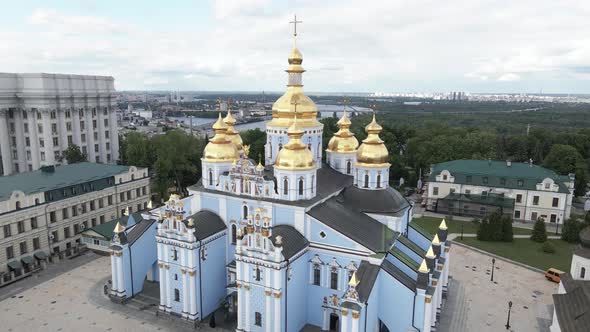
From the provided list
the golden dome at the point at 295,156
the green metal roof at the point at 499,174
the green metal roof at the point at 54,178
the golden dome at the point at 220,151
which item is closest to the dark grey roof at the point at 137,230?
the golden dome at the point at 220,151

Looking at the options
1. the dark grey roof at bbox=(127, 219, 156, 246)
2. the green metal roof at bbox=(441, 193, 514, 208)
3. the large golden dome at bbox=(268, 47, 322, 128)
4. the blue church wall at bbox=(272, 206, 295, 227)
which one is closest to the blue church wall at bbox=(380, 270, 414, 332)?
the blue church wall at bbox=(272, 206, 295, 227)

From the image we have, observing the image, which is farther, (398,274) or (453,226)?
(453,226)

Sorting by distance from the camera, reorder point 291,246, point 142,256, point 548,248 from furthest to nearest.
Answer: point 548,248, point 142,256, point 291,246

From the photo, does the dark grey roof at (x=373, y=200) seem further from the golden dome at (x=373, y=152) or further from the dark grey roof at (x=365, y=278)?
the dark grey roof at (x=365, y=278)

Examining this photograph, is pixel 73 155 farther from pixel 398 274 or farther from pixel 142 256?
pixel 398 274

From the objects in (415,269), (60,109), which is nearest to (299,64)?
(415,269)

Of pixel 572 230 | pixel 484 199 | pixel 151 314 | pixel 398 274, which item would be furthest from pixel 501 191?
pixel 151 314
